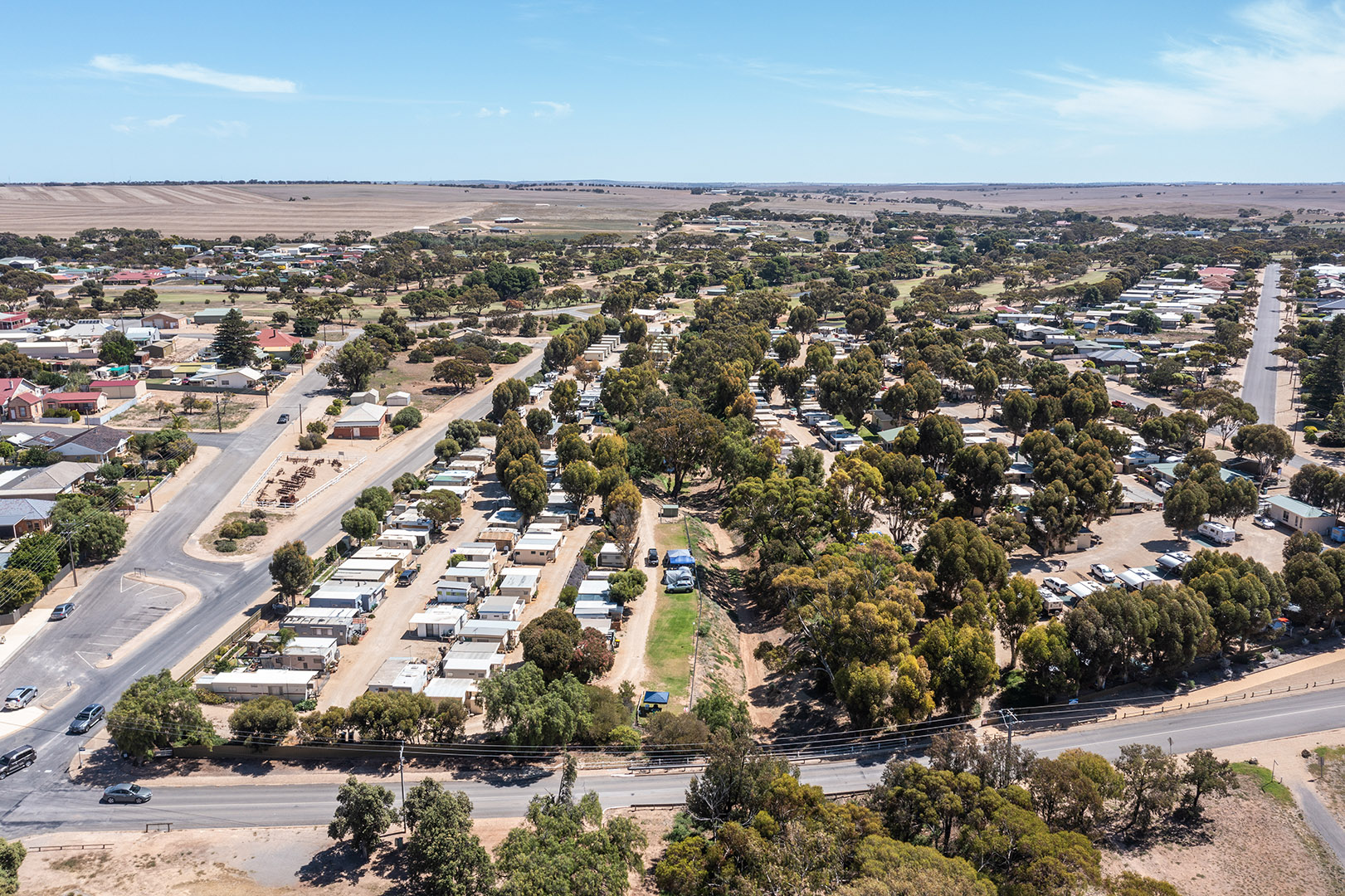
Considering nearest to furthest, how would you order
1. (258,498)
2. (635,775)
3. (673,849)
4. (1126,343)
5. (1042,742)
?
(673,849)
(635,775)
(1042,742)
(258,498)
(1126,343)

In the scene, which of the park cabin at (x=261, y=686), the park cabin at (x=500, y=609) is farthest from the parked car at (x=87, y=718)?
the park cabin at (x=500, y=609)

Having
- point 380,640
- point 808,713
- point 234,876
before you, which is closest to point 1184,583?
point 808,713

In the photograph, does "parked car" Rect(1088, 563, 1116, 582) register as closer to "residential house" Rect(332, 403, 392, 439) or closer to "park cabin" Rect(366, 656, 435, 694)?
"park cabin" Rect(366, 656, 435, 694)

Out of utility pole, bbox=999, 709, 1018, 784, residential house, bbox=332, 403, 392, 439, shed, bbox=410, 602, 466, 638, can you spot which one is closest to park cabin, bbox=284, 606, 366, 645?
shed, bbox=410, 602, 466, 638

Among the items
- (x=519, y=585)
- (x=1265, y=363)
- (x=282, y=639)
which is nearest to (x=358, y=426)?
(x=519, y=585)

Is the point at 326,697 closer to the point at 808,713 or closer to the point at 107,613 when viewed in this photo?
the point at 107,613

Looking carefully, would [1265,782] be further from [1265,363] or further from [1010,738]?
[1265,363]
